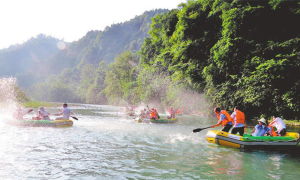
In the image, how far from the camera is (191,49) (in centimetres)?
2855

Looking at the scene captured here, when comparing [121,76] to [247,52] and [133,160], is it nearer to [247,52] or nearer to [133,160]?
[247,52]

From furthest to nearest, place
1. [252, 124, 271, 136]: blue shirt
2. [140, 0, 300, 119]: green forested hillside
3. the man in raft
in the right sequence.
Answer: [140, 0, 300, 119]: green forested hillside → the man in raft → [252, 124, 271, 136]: blue shirt

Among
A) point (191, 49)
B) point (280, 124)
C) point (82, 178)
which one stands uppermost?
point (191, 49)

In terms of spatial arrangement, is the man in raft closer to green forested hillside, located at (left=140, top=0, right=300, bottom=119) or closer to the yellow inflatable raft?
the yellow inflatable raft

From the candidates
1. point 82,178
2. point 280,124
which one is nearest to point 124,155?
point 82,178

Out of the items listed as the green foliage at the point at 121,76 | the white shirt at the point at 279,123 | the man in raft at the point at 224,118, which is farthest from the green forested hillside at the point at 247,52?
the green foliage at the point at 121,76

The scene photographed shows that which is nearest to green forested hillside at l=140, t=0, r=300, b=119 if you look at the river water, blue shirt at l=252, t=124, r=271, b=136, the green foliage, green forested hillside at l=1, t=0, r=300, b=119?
green forested hillside at l=1, t=0, r=300, b=119

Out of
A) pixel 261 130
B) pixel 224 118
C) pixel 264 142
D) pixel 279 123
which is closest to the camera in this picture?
pixel 264 142

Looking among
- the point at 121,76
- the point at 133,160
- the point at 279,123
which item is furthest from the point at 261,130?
the point at 121,76

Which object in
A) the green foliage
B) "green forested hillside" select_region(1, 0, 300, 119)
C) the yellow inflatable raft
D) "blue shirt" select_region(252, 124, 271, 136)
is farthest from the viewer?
the green foliage

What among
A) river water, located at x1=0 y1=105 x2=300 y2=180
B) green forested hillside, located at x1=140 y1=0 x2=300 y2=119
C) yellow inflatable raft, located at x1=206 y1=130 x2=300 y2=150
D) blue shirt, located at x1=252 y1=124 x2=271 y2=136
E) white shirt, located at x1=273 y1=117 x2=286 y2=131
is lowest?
river water, located at x1=0 y1=105 x2=300 y2=180

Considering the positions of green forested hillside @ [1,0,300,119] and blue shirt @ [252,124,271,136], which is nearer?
blue shirt @ [252,124,271,136]

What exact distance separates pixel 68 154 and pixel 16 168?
257 cm

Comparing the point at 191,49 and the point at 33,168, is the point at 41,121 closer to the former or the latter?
the point at 33,168
